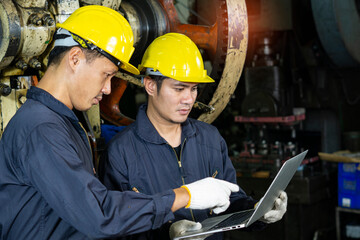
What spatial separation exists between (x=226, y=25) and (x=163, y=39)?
41cm

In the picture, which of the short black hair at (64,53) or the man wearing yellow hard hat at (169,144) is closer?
the short black hair at (64,53)

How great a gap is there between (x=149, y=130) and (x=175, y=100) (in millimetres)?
191

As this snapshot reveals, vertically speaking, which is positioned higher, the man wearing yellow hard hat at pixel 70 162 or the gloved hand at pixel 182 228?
the man wearing yellow hard hat at pixel 70 162

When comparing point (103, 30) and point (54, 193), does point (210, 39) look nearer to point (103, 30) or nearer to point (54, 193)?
point (103, 30)

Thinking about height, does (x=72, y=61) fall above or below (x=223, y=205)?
above

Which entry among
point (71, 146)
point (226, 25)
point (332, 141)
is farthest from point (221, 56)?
point (332, 141)

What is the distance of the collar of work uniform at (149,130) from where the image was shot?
6.77 feet

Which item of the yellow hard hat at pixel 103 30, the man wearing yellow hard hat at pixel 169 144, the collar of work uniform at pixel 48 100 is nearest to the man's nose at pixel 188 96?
the man wearing yellow hard hat at pixel 169 144

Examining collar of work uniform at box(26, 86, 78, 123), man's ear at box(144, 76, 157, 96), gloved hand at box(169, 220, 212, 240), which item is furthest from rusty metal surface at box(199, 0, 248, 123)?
collar of work uniform at box(26, 86, 78, 123)

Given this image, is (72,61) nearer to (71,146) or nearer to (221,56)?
(71,146)

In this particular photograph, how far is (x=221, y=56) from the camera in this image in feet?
8.04

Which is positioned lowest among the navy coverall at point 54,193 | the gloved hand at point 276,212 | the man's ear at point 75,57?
the gloved hand at point 276,212

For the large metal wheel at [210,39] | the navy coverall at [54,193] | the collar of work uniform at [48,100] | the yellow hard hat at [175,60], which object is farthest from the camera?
the large metal wheel at [210,39]

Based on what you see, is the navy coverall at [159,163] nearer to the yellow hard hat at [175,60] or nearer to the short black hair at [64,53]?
the yellow hard hat at [175,60]
